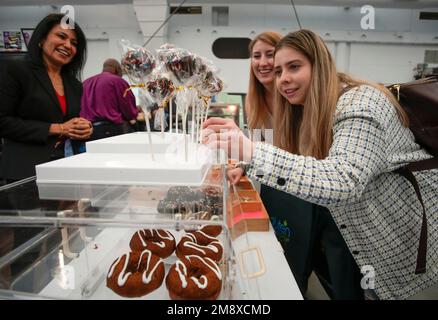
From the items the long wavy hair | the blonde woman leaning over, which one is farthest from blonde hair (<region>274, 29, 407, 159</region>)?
the long wavy hair

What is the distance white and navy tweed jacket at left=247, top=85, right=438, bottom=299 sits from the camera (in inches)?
34.3

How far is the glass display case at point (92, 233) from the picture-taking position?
0.80m

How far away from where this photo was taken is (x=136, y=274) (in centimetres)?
85

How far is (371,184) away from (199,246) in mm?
682

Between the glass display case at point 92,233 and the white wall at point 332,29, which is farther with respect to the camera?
the white wall at point 332,29

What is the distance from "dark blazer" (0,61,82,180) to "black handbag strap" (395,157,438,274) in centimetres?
162

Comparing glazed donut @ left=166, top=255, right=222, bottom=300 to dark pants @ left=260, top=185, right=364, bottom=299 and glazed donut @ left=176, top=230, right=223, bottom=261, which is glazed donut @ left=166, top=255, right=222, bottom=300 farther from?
dark pants @ left=260, top=185, right=364, bottom=299

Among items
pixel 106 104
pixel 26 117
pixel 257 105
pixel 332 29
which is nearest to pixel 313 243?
pixel 257 105

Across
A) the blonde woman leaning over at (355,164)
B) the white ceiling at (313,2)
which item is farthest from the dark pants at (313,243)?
the white ceiling at (313,2)

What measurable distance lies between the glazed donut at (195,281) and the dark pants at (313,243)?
0.70 meters

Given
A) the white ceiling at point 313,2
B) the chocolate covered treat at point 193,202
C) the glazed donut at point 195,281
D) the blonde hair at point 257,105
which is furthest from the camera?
the white ceiling at point 313,2

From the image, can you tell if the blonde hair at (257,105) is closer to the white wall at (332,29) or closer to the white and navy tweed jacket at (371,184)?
A: the white and navy tweed jacket at (371,184)

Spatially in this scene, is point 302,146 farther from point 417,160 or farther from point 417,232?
point 417,232
